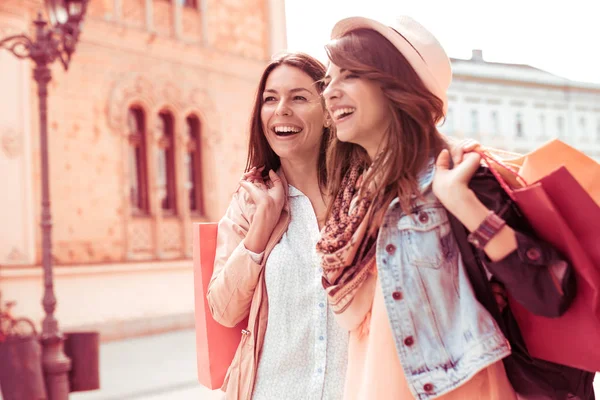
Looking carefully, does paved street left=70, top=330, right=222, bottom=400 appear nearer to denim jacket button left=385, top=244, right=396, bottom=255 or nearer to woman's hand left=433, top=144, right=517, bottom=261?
denim jacket button left=385, top=244, right=396, bottom=255

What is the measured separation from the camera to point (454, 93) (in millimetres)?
36875

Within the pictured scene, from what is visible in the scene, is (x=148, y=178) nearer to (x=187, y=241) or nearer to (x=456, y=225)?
(x=187, y=241)

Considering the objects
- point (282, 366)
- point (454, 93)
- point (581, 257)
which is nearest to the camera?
point (581, 257)

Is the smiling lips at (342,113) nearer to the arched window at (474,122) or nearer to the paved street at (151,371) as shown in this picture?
the paved street at (151,371)

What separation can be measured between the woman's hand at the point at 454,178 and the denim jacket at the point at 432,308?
6cm

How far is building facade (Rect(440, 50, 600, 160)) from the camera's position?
121ft

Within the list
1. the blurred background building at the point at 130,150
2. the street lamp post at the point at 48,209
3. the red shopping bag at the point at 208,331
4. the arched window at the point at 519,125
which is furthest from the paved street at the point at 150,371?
the arched window at the point at 519,125

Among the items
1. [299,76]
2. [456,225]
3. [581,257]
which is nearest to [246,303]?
[299,76]

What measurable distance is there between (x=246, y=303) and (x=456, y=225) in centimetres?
90

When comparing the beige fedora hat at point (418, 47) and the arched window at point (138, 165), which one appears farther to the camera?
the arched window at point (138, 165)

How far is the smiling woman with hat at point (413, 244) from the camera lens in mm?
1485

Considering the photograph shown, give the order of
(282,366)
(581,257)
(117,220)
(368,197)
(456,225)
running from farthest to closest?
(117,220) < (282,366) < (368,197) < (456,225) < (581,257)

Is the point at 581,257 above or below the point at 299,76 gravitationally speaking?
below

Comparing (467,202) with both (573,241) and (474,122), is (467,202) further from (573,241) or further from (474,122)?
(474,122)
